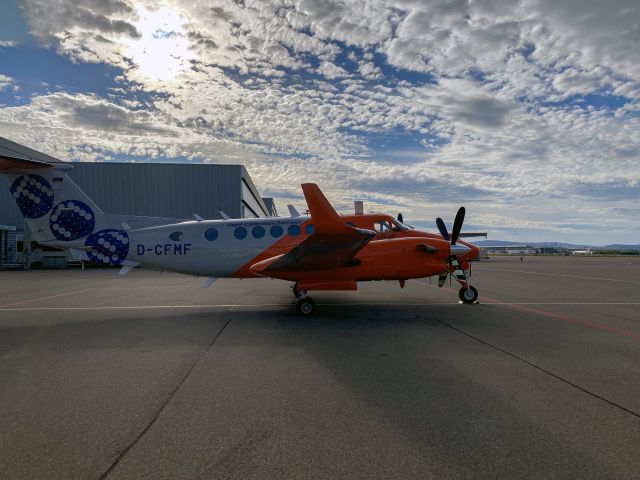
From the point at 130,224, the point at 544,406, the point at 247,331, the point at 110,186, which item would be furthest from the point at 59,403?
the point at 110,186

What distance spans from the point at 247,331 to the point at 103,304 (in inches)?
300

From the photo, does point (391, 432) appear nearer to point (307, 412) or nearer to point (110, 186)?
point (307, 412)

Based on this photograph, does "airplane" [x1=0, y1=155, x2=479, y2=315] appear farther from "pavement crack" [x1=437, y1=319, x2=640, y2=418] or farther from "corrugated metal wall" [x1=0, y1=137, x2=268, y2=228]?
"corrugated metal wall" [x1=0, y1=137, x2=268, y2=228]

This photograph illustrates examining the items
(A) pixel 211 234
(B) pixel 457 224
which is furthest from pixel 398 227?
(A) pixel 211 234

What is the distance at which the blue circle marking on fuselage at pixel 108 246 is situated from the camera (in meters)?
12.9

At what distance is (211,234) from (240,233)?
3.08ft

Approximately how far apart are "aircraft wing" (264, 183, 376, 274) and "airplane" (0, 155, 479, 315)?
0.13 meters

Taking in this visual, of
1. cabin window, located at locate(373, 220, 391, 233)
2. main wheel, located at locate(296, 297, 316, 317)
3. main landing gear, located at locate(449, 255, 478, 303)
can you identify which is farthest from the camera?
main landing gear, located at locate(449, 255, 478, 303)

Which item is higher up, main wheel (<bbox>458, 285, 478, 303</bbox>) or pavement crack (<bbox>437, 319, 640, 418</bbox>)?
main wheel (<bbox>458, 285, 478, 303</bbox>)

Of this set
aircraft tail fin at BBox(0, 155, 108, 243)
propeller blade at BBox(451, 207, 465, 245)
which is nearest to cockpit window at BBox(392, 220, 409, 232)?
propeller blade at BBox(451, 207, 465, 245)

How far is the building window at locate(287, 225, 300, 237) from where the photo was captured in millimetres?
12742

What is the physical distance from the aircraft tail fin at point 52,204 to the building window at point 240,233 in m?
4.14

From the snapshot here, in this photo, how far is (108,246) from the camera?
1294 cm

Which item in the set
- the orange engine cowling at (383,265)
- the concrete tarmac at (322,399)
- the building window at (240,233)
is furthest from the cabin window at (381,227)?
the building window at (240,233)
